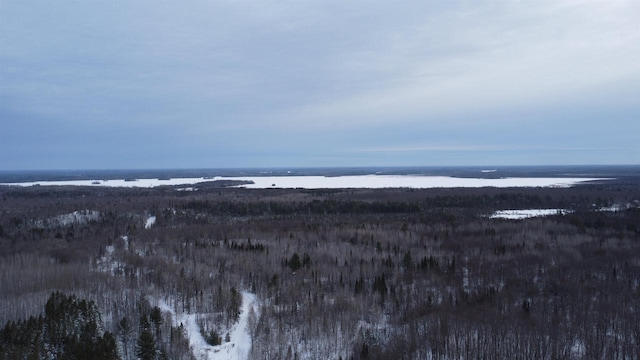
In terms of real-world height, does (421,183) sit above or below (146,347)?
above

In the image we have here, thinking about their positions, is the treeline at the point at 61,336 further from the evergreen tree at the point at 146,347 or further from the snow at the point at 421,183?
the snow at the point at 421,183

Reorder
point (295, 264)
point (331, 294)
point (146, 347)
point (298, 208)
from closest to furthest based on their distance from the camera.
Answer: point (146, 347)
point (331, 294)
point (295, 264)
point (298, 208)

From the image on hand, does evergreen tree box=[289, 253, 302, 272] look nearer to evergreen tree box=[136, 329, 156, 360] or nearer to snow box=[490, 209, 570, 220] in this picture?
evergreen tree box=[136, 329, 156, 360]

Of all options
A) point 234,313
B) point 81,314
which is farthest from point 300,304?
point 81,314

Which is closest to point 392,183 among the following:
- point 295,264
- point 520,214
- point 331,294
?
point 520,214

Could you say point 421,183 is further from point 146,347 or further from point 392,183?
point 146,347

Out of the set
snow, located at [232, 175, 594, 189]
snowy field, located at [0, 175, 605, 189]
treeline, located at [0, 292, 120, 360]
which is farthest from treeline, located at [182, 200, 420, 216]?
snow, located at [232, 175, 594, 189]

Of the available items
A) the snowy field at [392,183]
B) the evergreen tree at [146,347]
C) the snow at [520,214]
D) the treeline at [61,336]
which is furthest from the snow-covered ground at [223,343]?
the snowy field at [392,183]
